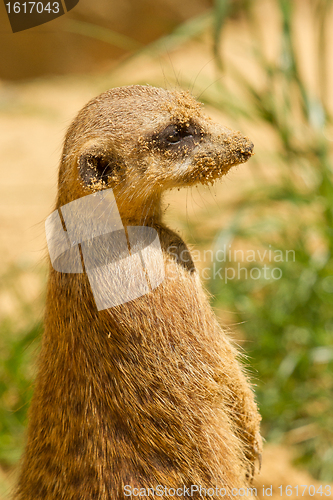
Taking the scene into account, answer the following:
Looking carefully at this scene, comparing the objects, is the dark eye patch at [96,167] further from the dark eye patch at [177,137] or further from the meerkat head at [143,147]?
the dark eye patch at [177,137]

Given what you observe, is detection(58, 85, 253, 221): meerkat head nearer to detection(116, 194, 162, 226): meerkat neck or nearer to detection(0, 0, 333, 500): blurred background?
detection(116, 194, 162, 226): meerkat neck

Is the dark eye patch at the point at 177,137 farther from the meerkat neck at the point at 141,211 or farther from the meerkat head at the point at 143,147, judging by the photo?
the meerkat neck at the point at 141,211

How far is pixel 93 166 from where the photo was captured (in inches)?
60.3

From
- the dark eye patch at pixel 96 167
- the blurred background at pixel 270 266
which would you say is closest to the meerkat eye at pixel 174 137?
the dark eye patch at pixel 96 167

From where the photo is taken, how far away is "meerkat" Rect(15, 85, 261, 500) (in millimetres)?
1564

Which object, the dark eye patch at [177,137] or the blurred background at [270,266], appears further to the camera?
the blurred background at [270,266]

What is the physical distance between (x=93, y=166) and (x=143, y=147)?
0.57 feet

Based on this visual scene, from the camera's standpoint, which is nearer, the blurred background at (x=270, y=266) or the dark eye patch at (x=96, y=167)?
the dark eye patch at (x=96, y=167)

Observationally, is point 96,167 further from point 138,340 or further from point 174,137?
point 138,340

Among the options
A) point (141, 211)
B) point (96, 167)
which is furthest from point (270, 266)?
point (96, 167)

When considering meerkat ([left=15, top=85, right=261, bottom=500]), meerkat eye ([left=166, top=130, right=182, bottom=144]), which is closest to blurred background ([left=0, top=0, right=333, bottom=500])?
meerkat ([left=15, top=85, right=261, bottom=500])

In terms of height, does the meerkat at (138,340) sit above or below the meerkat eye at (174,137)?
below

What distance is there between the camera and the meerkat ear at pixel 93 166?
152 centimetres

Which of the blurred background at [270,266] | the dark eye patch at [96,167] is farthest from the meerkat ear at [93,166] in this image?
the blurred background at [270,266]
